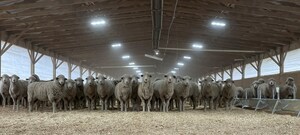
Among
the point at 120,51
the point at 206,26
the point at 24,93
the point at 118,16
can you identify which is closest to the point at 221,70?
the point at 120,51

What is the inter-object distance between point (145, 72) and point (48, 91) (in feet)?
13.9

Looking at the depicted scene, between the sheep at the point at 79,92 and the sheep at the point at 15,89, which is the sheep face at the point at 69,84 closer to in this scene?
the sheep at the point at 79,92

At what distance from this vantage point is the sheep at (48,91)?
1230 centimetres

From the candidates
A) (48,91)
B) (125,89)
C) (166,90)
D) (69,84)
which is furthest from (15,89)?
(166,90)

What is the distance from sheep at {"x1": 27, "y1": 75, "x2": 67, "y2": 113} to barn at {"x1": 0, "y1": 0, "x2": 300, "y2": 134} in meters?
0.04

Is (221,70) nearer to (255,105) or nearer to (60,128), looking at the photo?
(255,105)

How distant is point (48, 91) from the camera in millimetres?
12359

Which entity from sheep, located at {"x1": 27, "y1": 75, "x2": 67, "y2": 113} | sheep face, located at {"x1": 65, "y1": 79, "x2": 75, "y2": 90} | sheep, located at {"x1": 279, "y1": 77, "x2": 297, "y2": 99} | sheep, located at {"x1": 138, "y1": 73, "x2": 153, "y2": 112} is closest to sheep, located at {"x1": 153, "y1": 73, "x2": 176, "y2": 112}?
sheep, located at {"x1": 138, "y1": 73, "x2": 153, "y2": 112}

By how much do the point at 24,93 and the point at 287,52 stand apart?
16683mm

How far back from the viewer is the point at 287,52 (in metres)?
21.1

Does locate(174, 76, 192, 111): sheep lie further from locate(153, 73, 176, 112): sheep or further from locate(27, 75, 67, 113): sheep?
locate(27, 75, 67, 113): sheep

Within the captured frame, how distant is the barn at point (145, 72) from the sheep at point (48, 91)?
40 millimetres

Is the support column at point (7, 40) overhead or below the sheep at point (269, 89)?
overhead

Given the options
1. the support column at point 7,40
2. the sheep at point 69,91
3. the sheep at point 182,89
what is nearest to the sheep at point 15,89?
the sheep at point 69,91
